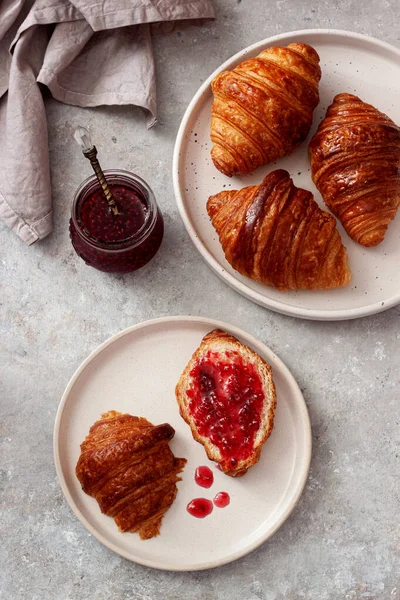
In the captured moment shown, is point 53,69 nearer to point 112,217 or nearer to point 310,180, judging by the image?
point 112,217

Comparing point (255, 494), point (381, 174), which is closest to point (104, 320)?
point (255, 494)

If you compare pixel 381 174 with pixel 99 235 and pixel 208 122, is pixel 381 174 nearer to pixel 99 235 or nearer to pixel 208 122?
pixel 208 122

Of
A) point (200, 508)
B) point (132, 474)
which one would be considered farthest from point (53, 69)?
point (200, 508)

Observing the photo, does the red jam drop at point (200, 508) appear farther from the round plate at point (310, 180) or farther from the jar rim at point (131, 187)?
the jar rim at point (131, 187)

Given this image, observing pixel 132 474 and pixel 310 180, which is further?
pixel 310 180

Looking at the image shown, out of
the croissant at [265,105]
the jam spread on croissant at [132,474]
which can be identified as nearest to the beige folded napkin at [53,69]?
the croissant at [265,105]

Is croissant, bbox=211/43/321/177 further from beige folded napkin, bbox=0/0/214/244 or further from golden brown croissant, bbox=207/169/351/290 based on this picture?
beige folded napkin, bbox=0/0/214/244
